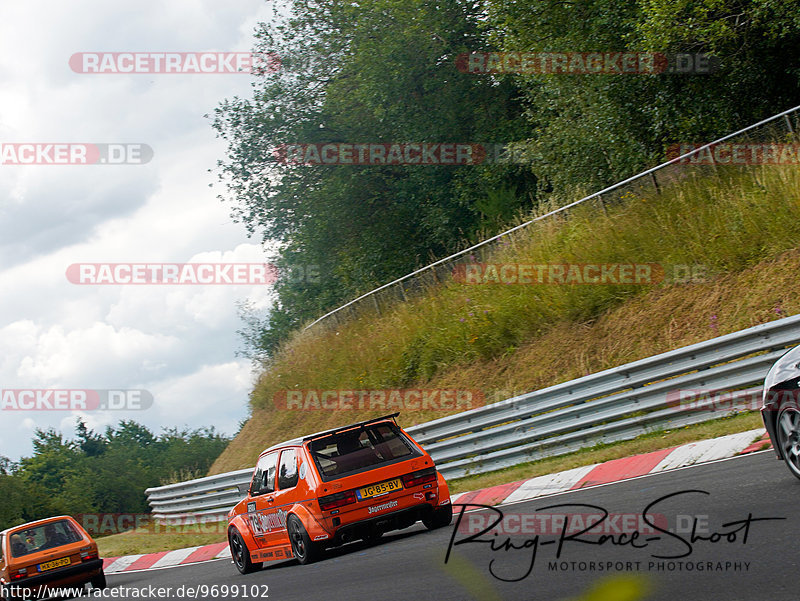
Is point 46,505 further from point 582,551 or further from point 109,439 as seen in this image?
point 582,551

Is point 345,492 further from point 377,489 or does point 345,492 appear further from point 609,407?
point 609,407

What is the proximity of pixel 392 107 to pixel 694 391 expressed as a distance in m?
20.7

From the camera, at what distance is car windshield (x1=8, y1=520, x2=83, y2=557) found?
14078 millimetres

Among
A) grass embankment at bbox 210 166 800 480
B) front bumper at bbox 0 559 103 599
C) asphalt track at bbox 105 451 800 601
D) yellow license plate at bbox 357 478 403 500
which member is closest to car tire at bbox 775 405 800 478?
asphalt track at bbox 105 451 800 601

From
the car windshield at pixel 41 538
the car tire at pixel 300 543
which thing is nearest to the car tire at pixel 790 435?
the car tire at pixel 300 543

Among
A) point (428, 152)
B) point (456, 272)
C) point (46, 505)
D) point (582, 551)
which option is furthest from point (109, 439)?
point (582, 551)

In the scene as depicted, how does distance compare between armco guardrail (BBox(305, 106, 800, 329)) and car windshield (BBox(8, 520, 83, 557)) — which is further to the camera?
armco guardrail (BBox(305, 106, 800, 329))

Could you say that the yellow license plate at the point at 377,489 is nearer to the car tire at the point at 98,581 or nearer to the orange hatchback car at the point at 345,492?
the orange hatchback car at the point at 345,492

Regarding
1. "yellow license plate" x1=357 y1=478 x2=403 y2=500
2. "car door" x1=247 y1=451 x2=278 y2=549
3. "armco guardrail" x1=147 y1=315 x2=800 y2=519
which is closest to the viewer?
"yellow license plate" x1=357 y1=478 x2=403 y2=500

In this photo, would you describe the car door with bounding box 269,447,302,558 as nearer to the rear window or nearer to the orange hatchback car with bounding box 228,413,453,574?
the orange hatchback car with bounding box 228,413,453,574

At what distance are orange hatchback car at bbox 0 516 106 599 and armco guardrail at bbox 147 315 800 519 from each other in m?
5.74

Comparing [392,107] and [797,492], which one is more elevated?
[392,107]

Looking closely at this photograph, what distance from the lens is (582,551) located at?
268 inches

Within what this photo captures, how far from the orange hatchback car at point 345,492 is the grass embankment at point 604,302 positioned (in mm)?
6283
